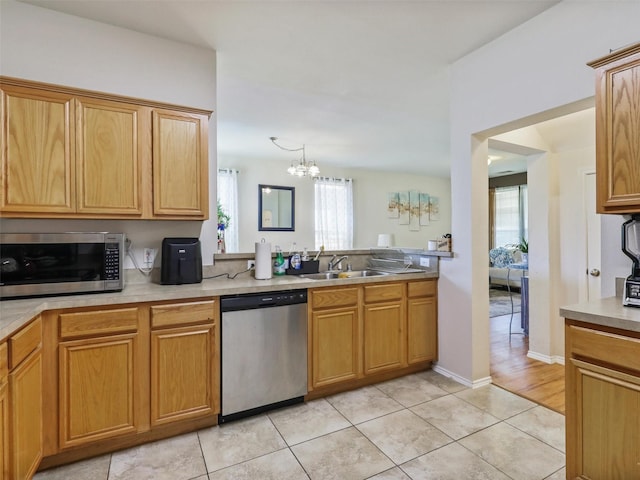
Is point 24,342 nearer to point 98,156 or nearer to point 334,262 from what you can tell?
point 98,156

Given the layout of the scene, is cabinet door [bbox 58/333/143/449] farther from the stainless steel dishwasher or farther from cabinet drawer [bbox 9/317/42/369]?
the stainless steel dishwasher

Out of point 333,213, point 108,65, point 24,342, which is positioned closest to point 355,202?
point 333,213

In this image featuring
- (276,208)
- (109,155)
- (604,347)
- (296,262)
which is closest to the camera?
(604,347)

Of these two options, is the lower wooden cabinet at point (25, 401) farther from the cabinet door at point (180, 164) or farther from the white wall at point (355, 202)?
the white wall at point (355, 202)

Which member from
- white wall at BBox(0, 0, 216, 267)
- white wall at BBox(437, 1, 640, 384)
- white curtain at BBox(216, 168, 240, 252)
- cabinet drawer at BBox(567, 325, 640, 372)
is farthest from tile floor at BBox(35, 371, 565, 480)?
white curtain at BBox(216, 168, 240, 252)

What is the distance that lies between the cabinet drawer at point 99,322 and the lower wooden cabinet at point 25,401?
115 millimetres

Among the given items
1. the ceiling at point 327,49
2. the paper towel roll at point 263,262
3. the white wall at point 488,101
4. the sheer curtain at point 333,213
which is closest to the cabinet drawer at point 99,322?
the paper towel roll at point 263,262

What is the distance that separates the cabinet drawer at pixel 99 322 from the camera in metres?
1.79

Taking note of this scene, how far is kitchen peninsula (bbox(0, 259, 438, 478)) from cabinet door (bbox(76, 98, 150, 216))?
0.56 meters

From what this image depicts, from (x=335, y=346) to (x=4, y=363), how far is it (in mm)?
1885

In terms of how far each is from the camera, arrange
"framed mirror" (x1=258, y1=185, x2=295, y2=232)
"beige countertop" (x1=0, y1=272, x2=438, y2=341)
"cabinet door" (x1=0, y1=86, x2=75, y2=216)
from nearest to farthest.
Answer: "beige countertop" (x1=0, y1=272, x2=438, y2=341) → "cabinet door" (x1=0, y1=86, x2=75, y2=216) → "framed mirror" (x1=258, y1=185, x2=295, y2=232)

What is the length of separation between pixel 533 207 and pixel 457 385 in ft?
6.15

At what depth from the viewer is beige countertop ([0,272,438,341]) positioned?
154cm

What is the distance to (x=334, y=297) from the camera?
2.57 meters
